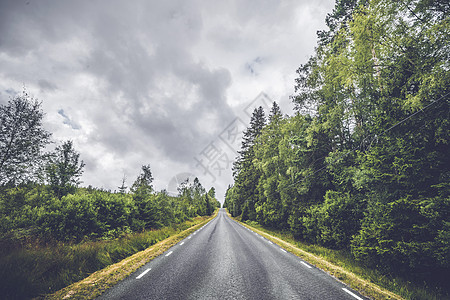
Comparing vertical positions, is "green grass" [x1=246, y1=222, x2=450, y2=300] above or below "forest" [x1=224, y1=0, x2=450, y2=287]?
below

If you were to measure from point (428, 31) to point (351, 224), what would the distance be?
9.21m

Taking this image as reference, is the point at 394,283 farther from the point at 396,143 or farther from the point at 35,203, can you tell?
the point at 35,203

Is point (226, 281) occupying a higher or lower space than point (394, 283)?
higher

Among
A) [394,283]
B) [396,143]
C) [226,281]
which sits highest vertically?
[396,143]

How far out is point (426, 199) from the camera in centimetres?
570

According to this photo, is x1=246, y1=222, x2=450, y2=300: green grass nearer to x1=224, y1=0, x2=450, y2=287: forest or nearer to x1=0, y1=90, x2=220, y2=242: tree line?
x1=224, y1=0, x2=450, y2=287: forest

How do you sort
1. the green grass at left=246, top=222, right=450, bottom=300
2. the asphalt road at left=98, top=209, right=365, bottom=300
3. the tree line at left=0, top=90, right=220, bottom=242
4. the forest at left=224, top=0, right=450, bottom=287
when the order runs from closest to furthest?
the asphalt road at left=98, top=209, right=365, bottom=300, the green grass at left=246, top=222, right=450, bottom=300, the forest at left=224, top=0, right=450, bottom=287, the tree line at left=0, top=90, right=220, bottom=242

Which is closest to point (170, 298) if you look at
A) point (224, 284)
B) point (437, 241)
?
point (224, 284)

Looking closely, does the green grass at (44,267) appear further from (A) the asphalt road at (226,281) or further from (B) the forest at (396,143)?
(B) the forest at (396,143)

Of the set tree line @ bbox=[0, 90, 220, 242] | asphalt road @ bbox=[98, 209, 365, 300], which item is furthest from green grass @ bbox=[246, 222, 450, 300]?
tree line @ bbox=[0, 90, 220, 242]

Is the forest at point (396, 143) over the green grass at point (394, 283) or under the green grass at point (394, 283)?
over

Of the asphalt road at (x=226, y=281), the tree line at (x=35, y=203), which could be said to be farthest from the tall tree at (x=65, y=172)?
the asphalt road at (x=226, y=281)

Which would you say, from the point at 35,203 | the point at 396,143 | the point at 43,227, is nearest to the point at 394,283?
the point at 396,143

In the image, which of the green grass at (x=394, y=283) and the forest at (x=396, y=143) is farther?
the forest at (x=396, y=143)
